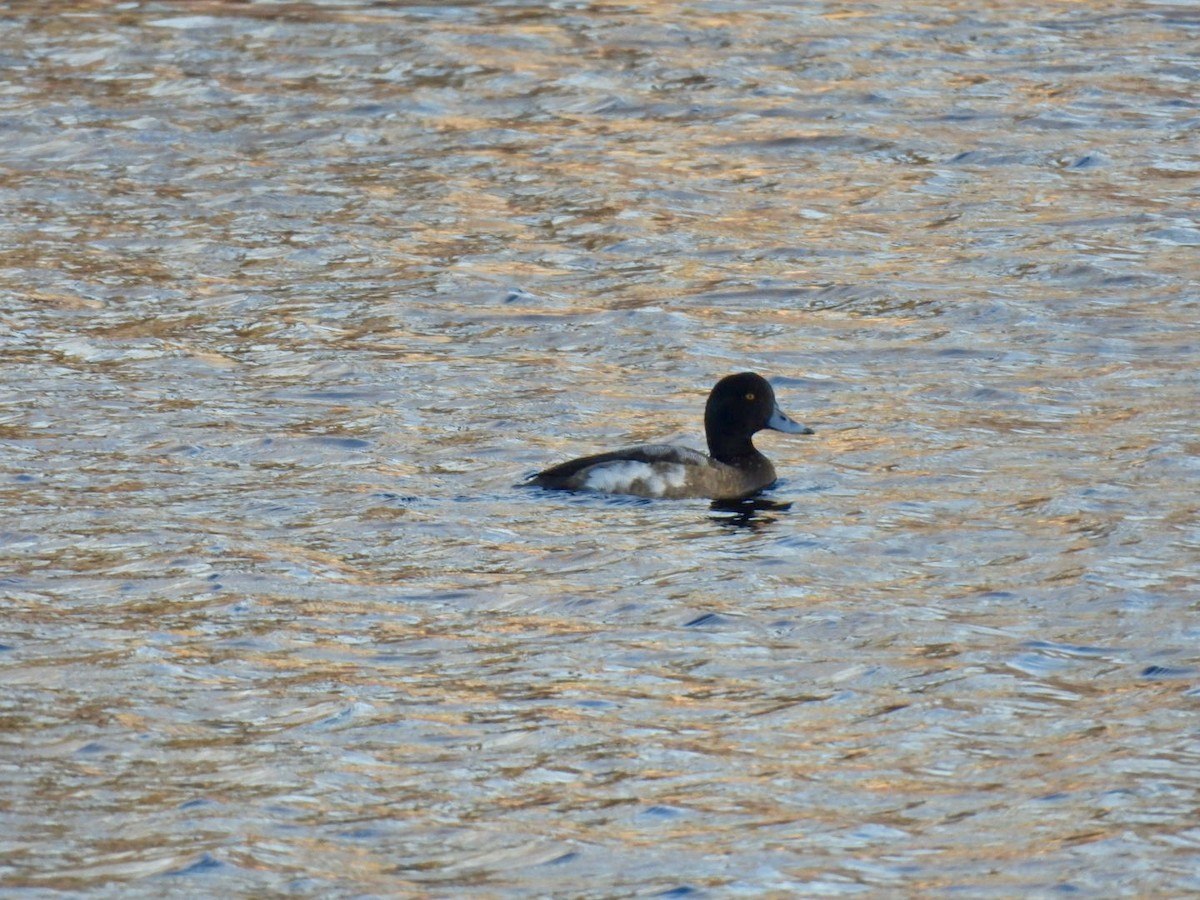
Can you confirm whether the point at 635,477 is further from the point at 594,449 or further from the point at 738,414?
the point at 594,449

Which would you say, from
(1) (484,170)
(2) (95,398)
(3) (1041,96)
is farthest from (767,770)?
(3) (1041,96)

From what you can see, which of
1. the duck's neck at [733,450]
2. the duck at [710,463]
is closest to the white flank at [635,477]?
the duck at [710,463]

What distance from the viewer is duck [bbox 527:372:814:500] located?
1092 centimetres

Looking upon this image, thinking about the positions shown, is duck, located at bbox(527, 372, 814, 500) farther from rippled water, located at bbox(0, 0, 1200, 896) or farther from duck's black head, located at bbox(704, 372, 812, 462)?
rippled water, located at bbox(0, 0, 1200, 896)

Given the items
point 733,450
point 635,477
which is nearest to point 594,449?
point 733,450

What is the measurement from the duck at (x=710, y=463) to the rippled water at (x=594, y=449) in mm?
118

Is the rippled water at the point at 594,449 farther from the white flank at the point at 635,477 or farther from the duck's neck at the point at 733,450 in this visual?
the duck's neck at the point at 733,450

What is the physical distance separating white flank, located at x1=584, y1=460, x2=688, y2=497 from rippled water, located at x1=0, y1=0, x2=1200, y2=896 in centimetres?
9

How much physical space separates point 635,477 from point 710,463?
56 cm

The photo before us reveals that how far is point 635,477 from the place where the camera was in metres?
11.0

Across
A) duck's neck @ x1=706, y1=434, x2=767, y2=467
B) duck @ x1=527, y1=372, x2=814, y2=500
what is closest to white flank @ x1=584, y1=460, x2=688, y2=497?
duck @ x1=527, y1=372, x2=814, y2=500

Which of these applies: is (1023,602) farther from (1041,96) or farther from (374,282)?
(1041,96)

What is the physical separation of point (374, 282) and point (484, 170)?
10.2ft

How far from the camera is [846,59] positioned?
70.7 feet
